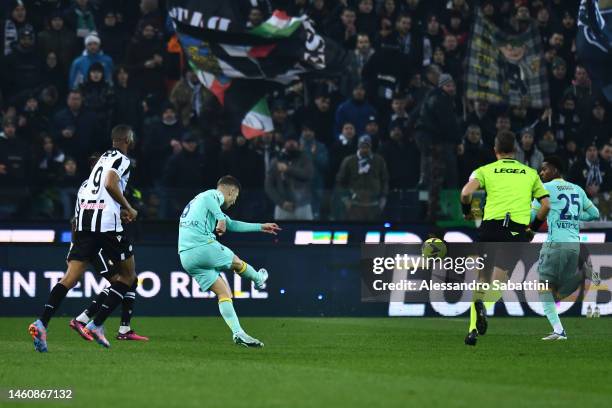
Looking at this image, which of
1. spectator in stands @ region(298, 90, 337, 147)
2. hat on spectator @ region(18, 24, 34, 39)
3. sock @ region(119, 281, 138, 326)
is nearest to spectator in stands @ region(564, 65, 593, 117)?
spectator in stands @ region(298, 90, 337, 147)

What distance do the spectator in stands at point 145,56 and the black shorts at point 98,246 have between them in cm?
891

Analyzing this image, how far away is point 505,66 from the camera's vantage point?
22.3 metres

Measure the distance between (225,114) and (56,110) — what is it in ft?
8.96

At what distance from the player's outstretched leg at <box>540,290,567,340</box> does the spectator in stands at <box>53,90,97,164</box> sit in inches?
332

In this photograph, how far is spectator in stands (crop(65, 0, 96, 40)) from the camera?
2191cm

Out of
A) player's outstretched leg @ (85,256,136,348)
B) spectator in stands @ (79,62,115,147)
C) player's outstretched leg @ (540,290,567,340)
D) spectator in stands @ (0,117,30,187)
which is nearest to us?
player's outstretched leg @ (85,256,136,348)

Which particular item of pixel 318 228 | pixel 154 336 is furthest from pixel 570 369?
pixel 318 228

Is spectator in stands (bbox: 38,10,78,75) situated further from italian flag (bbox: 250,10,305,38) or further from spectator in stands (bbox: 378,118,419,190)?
spectator in stands (bbox: 378,118,419,190)

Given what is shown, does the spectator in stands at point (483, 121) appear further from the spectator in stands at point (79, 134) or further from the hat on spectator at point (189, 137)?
the spectator in stands at point (79, 134)

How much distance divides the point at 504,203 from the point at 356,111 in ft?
27.3

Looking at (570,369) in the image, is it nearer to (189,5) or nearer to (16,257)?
(16,257)

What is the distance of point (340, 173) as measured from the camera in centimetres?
2023

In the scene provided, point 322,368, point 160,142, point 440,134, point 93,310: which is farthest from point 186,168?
point 322,368

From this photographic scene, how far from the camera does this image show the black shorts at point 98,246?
13.1m
